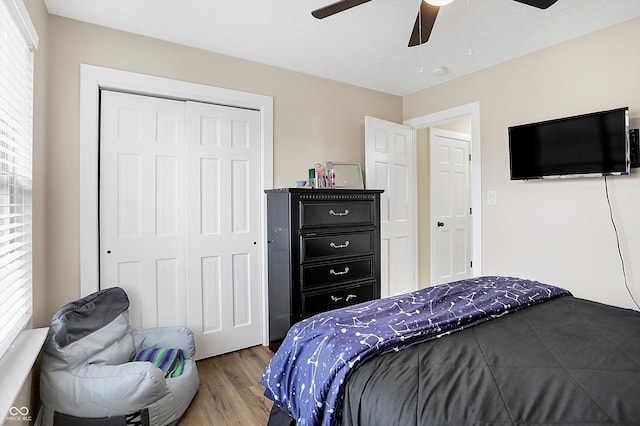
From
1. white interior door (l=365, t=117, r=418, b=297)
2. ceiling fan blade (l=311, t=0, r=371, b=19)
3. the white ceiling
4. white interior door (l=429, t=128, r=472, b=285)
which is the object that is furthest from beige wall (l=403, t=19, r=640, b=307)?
ceiling fan blade (l=311, t=0, r=371, b=19)

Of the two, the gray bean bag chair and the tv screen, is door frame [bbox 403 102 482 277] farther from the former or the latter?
the gray bean bag chair

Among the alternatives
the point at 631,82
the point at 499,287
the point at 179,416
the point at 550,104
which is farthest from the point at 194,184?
the point at 631,82

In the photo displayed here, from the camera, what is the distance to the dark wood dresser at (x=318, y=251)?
2.63m

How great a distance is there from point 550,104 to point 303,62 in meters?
2.05

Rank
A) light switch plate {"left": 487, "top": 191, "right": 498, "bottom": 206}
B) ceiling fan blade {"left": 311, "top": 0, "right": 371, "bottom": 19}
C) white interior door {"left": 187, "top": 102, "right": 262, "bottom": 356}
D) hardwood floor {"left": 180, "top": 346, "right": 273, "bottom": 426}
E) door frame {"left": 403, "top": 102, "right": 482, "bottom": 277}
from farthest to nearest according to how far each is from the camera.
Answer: door frame {"left": 403, "top": 102, "right": 482, "bottom": 277} < light switch plate {"left": 487, "top": 191, "right": 498, "bottom": 206} < white interior door {"left": 187, "top": 102, "right": 262, "bottom": 356} < hardwood floor {"left": 180, "top": 346, "right": 273, "bottom": 426} < ceiling fan blade {"left": 311, "top": 0, "right": 371, "bottom": 19}

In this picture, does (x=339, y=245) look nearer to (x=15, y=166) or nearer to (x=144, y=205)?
(x=144, y=205)

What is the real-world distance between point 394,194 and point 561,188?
1.49m

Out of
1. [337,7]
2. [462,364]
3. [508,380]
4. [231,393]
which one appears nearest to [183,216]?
[231,393]

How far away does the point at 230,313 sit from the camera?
2.89m

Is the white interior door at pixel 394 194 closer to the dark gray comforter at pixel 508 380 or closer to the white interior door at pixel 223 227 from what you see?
the white interior door at pixel 223 227

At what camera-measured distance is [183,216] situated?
8.80ft

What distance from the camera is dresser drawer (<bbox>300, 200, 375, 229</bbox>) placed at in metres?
2.67

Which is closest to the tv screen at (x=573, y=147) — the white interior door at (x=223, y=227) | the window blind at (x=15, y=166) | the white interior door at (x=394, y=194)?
the white interior door at (x=394, y=194)

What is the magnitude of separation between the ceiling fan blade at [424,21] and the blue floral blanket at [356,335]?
1.42 m
